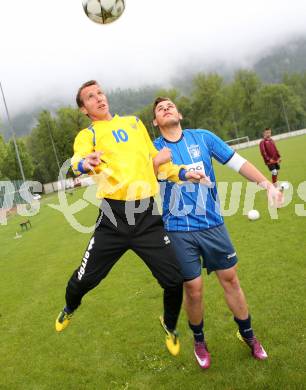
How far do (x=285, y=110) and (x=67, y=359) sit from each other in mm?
100464

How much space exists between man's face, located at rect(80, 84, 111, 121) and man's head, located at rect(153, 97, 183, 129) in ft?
1.99

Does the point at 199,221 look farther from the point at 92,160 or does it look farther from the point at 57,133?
the point at 57,133

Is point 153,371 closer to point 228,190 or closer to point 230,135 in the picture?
point 228,190

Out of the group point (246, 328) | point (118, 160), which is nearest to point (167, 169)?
point (118, 160)

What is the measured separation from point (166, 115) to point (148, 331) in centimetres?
312

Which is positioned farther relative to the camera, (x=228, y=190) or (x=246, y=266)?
(x=228, y=190)

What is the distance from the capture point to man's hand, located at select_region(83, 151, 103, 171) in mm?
3896

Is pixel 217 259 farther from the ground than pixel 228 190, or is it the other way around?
pixel 217 259

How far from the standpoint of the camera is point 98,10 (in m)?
5.76

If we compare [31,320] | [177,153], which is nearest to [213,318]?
[177,153]

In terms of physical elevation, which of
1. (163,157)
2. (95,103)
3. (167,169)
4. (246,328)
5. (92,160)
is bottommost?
(246,328)

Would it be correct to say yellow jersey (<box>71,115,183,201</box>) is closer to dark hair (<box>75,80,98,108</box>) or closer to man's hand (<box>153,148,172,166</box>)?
man's hand (<box>153,148,172,166</box>)

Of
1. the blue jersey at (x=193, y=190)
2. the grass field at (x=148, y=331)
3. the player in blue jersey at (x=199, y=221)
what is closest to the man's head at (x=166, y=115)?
the player in blue jersey at (x=199, y=221)

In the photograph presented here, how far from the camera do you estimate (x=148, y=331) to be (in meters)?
6.07
